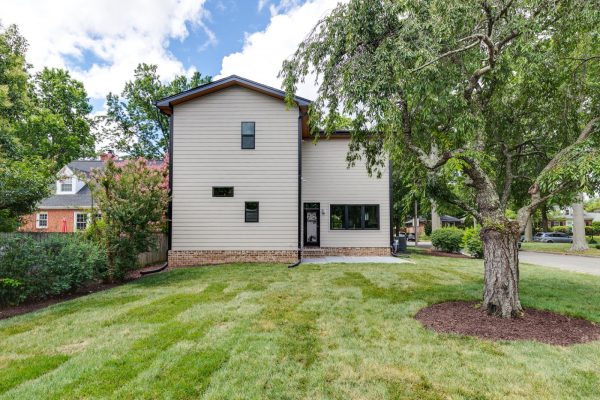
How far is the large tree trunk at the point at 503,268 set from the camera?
4.75 meters

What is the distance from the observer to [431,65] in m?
4.52

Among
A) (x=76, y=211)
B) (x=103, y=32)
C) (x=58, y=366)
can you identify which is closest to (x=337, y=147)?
(x=58, y=366)

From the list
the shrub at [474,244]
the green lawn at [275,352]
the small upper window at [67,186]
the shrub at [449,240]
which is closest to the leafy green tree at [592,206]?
the shrub at [449,240]

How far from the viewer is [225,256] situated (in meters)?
10.9

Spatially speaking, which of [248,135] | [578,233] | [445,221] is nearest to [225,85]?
[248,135]

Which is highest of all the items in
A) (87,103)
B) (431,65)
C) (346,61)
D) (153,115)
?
(87,103)

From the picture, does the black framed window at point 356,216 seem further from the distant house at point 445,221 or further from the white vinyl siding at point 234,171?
the distant house at point 445,221

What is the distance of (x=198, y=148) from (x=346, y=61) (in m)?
7.21

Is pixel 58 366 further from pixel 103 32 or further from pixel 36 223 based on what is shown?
pixel 36 223

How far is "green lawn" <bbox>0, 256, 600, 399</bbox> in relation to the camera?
2881mm

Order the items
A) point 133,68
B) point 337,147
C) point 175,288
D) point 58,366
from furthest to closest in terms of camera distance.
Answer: point 133,68 < point 337,147 < point 175,288 < point 58,366

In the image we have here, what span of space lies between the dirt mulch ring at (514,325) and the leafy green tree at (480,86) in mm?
302

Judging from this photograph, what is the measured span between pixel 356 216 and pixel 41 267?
1018cm

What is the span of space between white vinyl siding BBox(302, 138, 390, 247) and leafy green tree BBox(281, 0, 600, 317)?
6.80 meters
